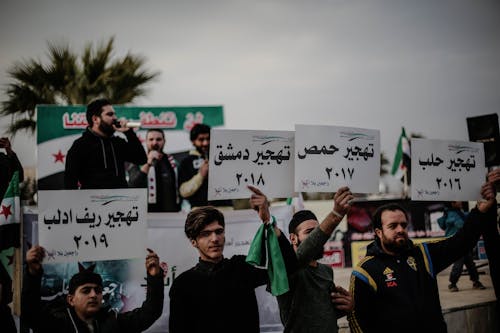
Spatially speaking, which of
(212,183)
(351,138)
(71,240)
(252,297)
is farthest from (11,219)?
(351,138)

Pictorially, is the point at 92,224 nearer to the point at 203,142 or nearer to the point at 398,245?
the point at 398,245

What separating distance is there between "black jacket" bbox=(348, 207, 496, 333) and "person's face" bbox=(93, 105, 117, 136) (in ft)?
8.42

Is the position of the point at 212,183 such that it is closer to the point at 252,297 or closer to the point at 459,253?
the point at 252,297

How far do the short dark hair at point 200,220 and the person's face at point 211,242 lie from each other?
0.07 ft

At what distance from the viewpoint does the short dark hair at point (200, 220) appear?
3.06 m

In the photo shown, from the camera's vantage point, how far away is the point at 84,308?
129 inches

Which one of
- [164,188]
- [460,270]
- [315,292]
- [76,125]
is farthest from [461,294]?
[76,125]

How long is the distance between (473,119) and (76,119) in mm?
5927

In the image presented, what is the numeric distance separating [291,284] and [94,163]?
2.36 meters

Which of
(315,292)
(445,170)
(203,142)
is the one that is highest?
(203,142)

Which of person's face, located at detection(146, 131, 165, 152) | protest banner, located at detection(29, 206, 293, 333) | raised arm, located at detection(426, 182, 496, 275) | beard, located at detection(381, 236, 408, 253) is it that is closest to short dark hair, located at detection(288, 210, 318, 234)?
beard, located at detection(381, 236, 408, 253)

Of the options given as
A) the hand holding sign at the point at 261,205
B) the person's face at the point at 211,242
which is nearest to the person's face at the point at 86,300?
the person's face at the point at 211,242

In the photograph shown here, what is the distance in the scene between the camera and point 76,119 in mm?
8484

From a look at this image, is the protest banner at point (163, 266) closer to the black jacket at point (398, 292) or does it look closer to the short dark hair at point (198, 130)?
the short dark hair at point (198, 130)
